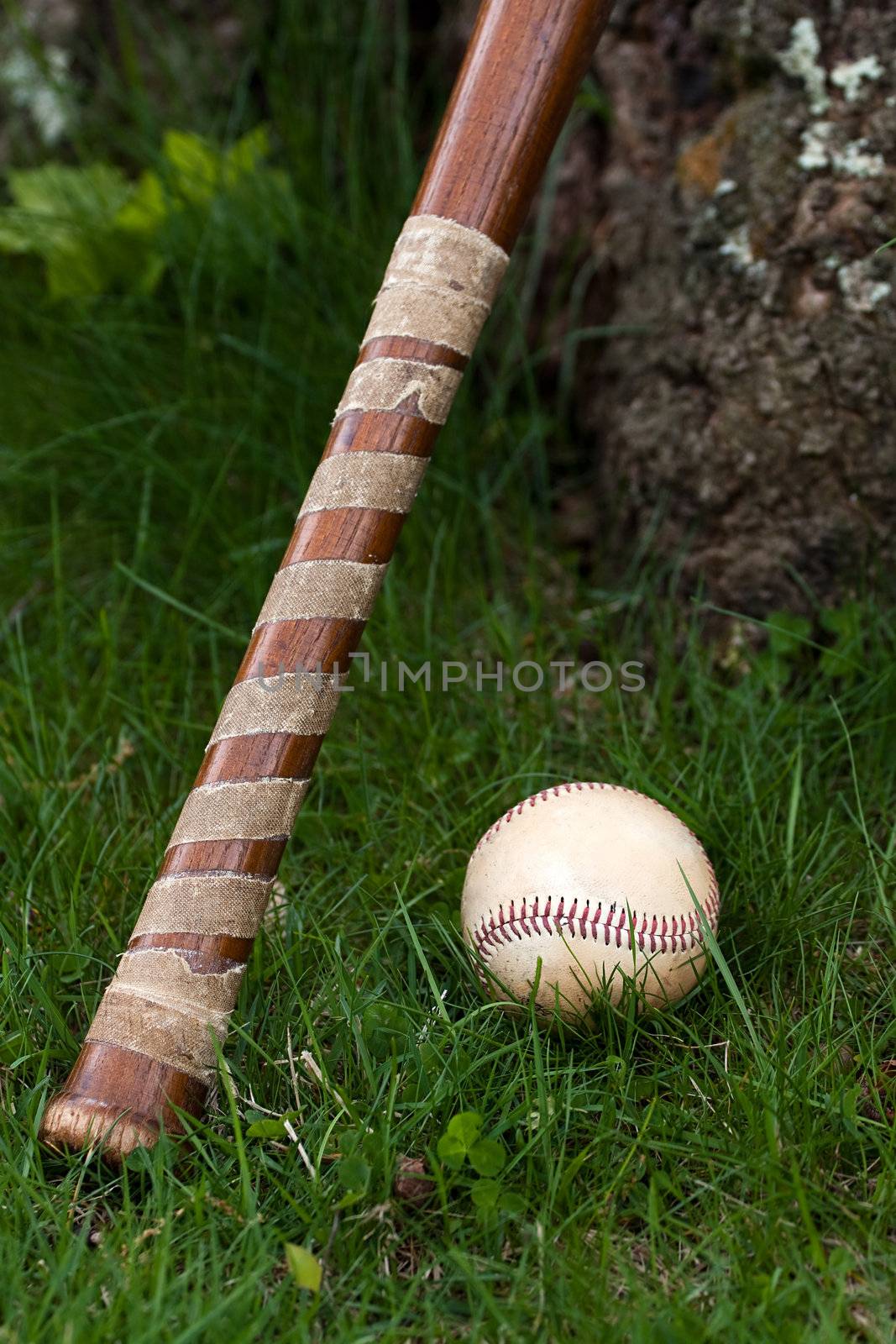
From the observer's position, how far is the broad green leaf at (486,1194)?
5.03 ft

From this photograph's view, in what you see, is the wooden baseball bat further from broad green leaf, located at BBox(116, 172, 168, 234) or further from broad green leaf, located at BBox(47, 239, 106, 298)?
broad green leaf, located at BBox(47, 239, 106, 298)

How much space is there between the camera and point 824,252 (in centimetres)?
252

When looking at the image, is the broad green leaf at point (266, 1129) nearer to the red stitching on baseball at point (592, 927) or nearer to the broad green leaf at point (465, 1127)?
the broad green leaf at point (465, 1127)

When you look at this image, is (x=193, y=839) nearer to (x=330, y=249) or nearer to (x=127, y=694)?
(x=127, y=694)

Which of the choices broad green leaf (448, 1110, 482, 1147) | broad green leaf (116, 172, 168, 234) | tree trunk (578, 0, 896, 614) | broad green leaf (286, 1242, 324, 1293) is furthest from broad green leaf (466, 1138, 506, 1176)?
broad green leaf (116, 172, 168, 234)

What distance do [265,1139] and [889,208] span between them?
2115 mm

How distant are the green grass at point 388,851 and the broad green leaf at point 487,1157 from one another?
0.16 ft

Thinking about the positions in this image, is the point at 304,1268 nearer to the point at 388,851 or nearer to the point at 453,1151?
the point at 453,1151

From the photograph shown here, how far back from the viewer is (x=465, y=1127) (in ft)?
5.19

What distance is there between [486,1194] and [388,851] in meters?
0.79

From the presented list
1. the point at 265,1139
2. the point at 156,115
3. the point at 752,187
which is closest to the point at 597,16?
the point at 752,187

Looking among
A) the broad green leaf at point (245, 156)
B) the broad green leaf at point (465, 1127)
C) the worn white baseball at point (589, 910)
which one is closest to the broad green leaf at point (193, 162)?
the broad green leaf at point (245, 156)

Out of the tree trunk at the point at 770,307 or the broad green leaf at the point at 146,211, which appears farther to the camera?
the broad green leaf at the point at 146,211

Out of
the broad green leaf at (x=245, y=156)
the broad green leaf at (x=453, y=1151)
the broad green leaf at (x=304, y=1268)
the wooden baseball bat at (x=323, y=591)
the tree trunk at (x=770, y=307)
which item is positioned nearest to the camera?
the broad green leaf at (x=304, y=1268)
